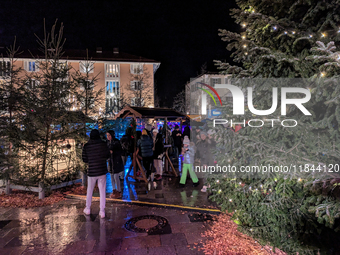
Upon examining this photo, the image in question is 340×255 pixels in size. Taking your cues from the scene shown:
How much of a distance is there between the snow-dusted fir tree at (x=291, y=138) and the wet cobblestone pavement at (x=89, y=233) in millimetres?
1243

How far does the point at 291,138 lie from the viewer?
11.9ft

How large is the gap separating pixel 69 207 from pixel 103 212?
1396mm

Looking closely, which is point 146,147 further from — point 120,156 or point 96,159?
point 96,159

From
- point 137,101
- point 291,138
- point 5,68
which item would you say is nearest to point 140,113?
point 5,68

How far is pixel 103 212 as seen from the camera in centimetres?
554

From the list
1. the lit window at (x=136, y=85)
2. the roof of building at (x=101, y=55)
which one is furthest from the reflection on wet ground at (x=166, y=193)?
the roof of building at (x=101, y=55)

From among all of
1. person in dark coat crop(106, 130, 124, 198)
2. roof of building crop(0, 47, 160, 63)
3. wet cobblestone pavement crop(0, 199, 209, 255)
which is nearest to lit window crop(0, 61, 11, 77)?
person in dark coat crop(106, 130, 124, 198)

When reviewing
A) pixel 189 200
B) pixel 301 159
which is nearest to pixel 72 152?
pixel 189 200

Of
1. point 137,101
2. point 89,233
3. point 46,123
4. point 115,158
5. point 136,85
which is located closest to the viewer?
point 89,233

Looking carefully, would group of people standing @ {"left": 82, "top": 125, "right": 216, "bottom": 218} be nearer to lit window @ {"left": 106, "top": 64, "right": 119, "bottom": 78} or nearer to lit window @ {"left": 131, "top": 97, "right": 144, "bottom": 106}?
lit window @ {"left": 131, "top": 97, "right": 144, "bottom": 106}

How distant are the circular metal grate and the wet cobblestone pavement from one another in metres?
0.11

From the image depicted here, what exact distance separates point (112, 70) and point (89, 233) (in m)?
36.8

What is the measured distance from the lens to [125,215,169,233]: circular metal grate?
482cm

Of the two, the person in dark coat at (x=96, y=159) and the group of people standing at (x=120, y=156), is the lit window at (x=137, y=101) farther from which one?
the person in dark coat at (x=96, y=159)
